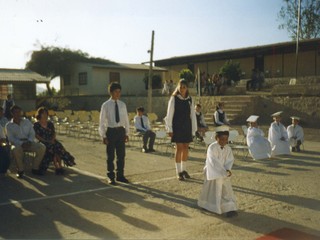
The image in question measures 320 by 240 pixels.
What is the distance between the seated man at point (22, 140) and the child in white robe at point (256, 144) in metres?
5.28

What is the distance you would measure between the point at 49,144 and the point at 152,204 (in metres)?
3.49

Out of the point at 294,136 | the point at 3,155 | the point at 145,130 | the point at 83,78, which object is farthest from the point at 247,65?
the point at 3,155

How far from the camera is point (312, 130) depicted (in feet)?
49.3

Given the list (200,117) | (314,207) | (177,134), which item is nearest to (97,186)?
(177,134)

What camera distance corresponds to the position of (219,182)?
518cm

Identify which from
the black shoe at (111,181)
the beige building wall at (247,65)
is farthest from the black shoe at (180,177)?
the beige building wall at (247,65)

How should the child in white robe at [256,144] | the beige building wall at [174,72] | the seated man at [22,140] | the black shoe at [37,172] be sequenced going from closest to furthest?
the seated man at [22,140], the black shoe at [37,172], the child in white robe at [256,144], the beige building wall at [174,72]

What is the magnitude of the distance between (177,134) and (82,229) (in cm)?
329

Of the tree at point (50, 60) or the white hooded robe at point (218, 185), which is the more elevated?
the tree at point (50, 60)

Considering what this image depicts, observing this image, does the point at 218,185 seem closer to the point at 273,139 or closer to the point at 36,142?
the point at 36,142

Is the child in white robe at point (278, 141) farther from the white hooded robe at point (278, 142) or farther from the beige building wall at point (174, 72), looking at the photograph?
the beige building wall at point (174, 72)

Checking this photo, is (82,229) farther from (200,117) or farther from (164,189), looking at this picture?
(200,117)

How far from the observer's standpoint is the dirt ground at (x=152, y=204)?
4.54m

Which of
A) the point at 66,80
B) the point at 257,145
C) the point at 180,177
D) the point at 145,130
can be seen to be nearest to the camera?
the point at 180,177
